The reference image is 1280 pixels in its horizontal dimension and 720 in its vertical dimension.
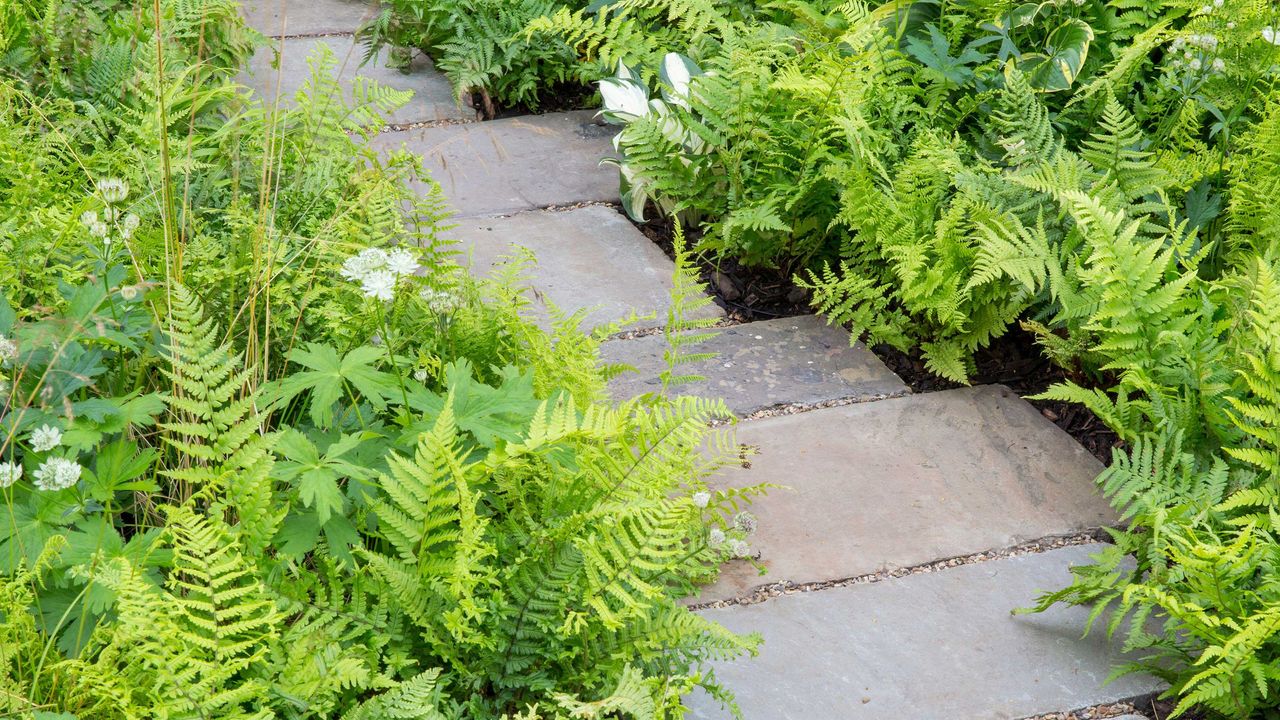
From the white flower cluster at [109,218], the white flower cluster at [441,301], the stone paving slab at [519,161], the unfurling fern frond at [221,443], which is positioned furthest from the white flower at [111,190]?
→ the stone paving slab at [519,161]

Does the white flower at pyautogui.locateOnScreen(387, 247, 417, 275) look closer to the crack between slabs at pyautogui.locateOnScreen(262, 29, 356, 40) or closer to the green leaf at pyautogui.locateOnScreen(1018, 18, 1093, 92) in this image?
the green leaf at pyautogui.locateOnScreen(1018, 18, 1093, 92)

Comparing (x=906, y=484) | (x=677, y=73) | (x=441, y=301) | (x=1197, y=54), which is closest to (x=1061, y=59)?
(x=1197, y=54)

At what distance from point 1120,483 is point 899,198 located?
3.49 feet

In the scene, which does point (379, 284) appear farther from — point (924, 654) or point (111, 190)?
point (924, 654)

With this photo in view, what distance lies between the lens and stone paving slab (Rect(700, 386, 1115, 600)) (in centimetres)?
269

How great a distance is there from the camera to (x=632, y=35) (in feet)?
13.6

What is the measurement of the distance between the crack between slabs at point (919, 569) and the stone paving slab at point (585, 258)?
1.07m

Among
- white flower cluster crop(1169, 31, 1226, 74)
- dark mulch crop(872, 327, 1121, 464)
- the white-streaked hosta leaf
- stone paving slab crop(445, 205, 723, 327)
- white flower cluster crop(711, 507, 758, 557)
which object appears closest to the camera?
white flower cluster crop(711, 507, 758, 557)

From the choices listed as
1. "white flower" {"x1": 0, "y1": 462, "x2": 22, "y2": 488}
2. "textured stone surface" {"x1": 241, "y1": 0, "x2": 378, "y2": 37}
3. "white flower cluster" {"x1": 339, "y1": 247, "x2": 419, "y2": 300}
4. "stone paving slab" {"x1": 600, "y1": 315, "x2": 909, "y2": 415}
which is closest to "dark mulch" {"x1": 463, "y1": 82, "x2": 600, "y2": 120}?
"textured stone surface" {"x1": 241, "y1": 0, "x2": 378, "y2": 37}

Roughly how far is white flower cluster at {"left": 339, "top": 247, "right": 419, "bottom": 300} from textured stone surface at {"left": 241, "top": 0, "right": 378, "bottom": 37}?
10.5ft

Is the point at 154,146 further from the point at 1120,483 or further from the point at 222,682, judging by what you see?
the point at 1120,483

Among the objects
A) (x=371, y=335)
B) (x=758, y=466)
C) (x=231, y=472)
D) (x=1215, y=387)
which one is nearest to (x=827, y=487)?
(x=758, y=466)

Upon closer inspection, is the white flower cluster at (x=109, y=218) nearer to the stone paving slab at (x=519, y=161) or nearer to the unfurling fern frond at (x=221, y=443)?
the unfurling fern frond at (x=221, y=443)

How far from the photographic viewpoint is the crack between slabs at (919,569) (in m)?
2.55
